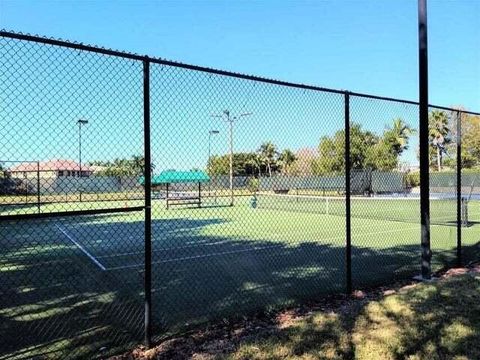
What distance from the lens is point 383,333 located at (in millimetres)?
4594

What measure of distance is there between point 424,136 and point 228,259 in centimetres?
470

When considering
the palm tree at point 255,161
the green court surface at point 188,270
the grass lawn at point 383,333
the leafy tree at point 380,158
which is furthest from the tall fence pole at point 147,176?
the leafy tree at point 380,158

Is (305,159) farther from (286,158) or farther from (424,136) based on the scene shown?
(424,136)

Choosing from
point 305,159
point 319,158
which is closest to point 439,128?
point 319,158

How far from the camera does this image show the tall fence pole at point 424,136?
22.5 ft

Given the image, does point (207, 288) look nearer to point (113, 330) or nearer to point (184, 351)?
point (113, 330)

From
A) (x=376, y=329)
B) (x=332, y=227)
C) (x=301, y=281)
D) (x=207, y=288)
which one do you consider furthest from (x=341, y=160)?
(x=332, y=227)

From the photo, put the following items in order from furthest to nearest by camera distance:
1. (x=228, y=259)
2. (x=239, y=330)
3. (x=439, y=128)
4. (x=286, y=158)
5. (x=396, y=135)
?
(x=439, y=128)
(x=396, y=135)
(x=228, y=259)
(x=286, y=158)
(x=239, y=330)

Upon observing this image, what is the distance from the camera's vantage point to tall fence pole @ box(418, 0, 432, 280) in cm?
686

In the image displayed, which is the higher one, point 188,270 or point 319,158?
point 319,158

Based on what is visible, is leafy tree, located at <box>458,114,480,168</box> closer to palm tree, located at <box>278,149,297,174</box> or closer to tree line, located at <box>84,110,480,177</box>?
tree line, located at <box>84,110,480,177</box>

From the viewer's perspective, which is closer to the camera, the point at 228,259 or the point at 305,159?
the point at 305,159

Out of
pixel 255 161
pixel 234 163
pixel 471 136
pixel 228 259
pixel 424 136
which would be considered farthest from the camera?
pixel 471 136

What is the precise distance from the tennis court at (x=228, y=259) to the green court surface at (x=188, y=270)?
0.02m
